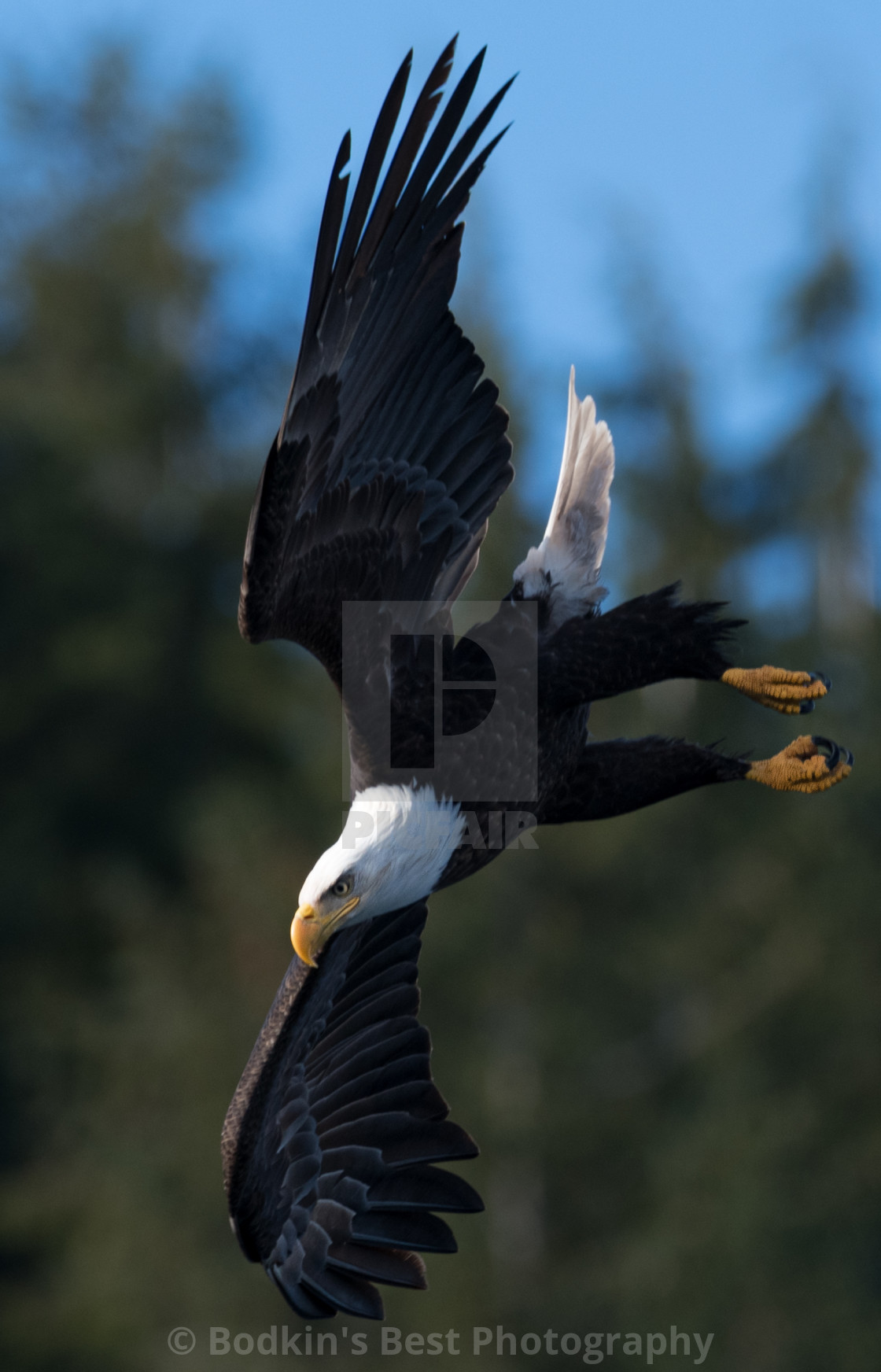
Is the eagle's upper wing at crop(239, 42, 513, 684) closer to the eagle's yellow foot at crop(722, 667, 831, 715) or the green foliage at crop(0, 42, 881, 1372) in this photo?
the eagle's yellow foot at crop(722, 667, 831, 715)

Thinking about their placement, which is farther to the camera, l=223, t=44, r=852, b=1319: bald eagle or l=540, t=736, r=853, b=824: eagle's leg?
→ l=540, t=736, r=853, b=824: eagle's leg

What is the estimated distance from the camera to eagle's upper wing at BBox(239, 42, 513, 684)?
15.3 feet

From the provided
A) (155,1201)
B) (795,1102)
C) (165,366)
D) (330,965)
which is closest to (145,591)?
(165,366)

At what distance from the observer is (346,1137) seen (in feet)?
18.6

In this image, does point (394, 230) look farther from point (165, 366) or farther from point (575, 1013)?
point (165, 366)

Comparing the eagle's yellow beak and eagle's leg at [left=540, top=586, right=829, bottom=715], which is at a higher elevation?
eagle's leg at [left=540, top=586, right=829, bottom=715]

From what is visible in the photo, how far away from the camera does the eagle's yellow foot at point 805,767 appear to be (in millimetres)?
5219

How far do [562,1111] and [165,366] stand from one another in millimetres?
12982

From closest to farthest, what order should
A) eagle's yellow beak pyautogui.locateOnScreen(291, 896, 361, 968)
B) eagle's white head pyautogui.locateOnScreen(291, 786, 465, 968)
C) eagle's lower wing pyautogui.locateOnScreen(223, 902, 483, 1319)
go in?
1. eagle's white head pyautogui.locateOnScreen(291, 786, 465, 968)
2. eagle's yellow beak pyautogui.locateOnScreen(291, 896, 361, 968)
3. eagle's lower wing pyautogui.locateOnScreen(223, 902, 483, 1319)

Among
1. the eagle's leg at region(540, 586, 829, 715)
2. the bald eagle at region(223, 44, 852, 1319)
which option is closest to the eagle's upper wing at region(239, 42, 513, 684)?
the bald eagle at region(223, 44, 852, 1319)

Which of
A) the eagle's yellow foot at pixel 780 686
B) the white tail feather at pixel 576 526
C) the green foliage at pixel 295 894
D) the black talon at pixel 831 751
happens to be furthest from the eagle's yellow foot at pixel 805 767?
the green foliage at pixel 295 894

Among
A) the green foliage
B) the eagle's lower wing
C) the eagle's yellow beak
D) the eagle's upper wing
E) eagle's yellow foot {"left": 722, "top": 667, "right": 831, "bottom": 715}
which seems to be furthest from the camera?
the green foliage

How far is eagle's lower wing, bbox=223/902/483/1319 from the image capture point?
551cm

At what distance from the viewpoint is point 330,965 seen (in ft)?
18.2
